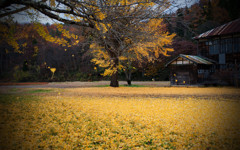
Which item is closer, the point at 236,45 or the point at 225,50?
the point at 236,45

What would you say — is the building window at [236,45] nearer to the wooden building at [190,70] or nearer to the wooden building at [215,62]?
the wooden building at [215,62]

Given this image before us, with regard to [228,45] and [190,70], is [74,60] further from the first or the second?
[228,45]

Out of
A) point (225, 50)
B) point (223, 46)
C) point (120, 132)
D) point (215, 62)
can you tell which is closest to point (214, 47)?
point (223, 46)

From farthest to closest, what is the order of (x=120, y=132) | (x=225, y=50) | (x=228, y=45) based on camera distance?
(x=225, y=50) → (x=228, y=45) → (x=120, y=132)

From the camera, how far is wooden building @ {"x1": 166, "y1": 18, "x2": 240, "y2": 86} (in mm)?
18689

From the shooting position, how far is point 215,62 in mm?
21000

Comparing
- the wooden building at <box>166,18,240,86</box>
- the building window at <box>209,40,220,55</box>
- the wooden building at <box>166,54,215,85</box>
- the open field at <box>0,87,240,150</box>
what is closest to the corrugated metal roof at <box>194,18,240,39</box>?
the wooden building at <box>166,18,240,86</box>

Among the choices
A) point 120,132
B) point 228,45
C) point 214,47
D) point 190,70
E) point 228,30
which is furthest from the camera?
point 214,47

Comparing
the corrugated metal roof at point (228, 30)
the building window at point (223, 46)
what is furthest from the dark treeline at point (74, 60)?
the building window at point (223, 46)

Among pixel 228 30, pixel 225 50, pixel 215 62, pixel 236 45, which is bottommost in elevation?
pixel 215 62

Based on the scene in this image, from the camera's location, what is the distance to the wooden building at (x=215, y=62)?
18689 millimetres

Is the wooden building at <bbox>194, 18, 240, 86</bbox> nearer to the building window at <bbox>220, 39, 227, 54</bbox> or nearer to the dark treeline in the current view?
the building window at <bbox>220, 39, 227, 54</bbox>

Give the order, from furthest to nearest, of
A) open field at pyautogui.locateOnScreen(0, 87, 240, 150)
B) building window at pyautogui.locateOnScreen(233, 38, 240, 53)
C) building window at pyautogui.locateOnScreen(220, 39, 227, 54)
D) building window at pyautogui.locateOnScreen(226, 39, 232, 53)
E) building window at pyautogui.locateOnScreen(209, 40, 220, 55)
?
1. building window at pyautogui.locateOnScreen(209, 40, 220, 55)
2. building window at pyautogui.locateOnScreen(220, 39, 227, 54)
3. building window at pyautogui.locateOnScreen(226, 39, 232, 53)
4. building window at pyautogui.locateOnScreen(233, 38, 240, 53)
5. open field at pyautogui.locateOnScreen(0, 87, 240, 150)

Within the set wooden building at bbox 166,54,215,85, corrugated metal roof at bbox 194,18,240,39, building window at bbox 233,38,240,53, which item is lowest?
wooden building at bbox 166,54,215,85
